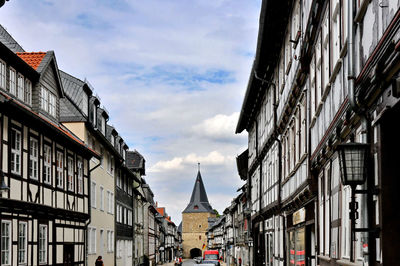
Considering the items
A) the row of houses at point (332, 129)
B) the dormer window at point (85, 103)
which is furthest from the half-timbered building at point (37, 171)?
the row of houses at point (332, 129)

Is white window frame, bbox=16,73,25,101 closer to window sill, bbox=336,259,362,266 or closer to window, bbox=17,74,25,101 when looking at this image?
window, bbox=17,74,25,101

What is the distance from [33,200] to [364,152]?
15765mm

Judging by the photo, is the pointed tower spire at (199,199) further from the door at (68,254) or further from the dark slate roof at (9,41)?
the door at (68,254)

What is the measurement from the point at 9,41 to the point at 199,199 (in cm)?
12680

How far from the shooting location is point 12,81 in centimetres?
2120

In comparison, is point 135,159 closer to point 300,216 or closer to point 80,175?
point 80,175

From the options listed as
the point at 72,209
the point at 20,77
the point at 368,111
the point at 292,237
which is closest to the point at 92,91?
the point at 72,209

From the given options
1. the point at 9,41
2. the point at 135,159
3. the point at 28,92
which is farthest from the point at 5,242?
the point at 135,159

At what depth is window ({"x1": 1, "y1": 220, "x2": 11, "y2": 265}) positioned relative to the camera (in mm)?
18172

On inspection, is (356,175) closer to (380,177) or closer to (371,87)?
(380,177)

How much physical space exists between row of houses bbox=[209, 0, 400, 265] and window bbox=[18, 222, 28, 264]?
8.33 m

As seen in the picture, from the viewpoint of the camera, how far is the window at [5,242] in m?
18.2

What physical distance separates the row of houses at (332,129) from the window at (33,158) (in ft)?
27.0

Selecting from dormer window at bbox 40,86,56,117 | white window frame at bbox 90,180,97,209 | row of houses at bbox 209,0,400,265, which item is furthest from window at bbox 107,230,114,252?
row of houses at bbox 209,0,400,265
